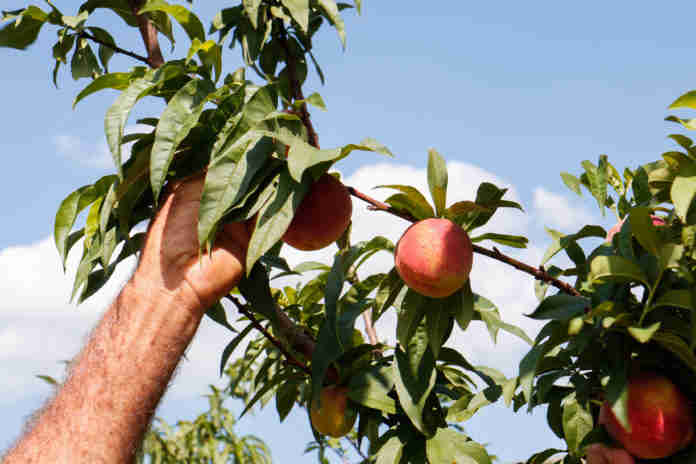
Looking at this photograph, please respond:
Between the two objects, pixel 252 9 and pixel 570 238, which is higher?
pixel 252 9

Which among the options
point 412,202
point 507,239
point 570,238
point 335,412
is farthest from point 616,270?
point 335,412

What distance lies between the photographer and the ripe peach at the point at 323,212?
125 cm

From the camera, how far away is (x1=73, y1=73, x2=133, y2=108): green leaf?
128cm

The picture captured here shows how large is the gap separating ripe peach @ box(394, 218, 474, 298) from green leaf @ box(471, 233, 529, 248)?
0.31 ft

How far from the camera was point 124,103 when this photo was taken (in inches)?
47.0

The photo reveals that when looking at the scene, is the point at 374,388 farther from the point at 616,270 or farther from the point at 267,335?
the point at 616,270

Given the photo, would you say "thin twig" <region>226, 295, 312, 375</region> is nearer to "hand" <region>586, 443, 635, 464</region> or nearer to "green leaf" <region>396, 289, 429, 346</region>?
"green leaf" <region>396, 289, 429, 346</region>

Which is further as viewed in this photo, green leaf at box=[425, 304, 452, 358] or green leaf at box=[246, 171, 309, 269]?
green leaf at box=[425, 304, 452, 358]

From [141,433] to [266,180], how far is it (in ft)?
1.89

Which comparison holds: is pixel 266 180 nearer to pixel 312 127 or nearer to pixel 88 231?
pixel 312 127

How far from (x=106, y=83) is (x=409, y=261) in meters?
0.68

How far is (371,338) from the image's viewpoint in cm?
196

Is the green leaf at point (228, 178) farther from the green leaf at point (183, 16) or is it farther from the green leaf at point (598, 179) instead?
the green leaf at point (598, 179)

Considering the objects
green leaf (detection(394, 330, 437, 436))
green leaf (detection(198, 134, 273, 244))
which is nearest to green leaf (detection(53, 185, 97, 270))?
green leaf (detection(198, 134, 273, 244))
